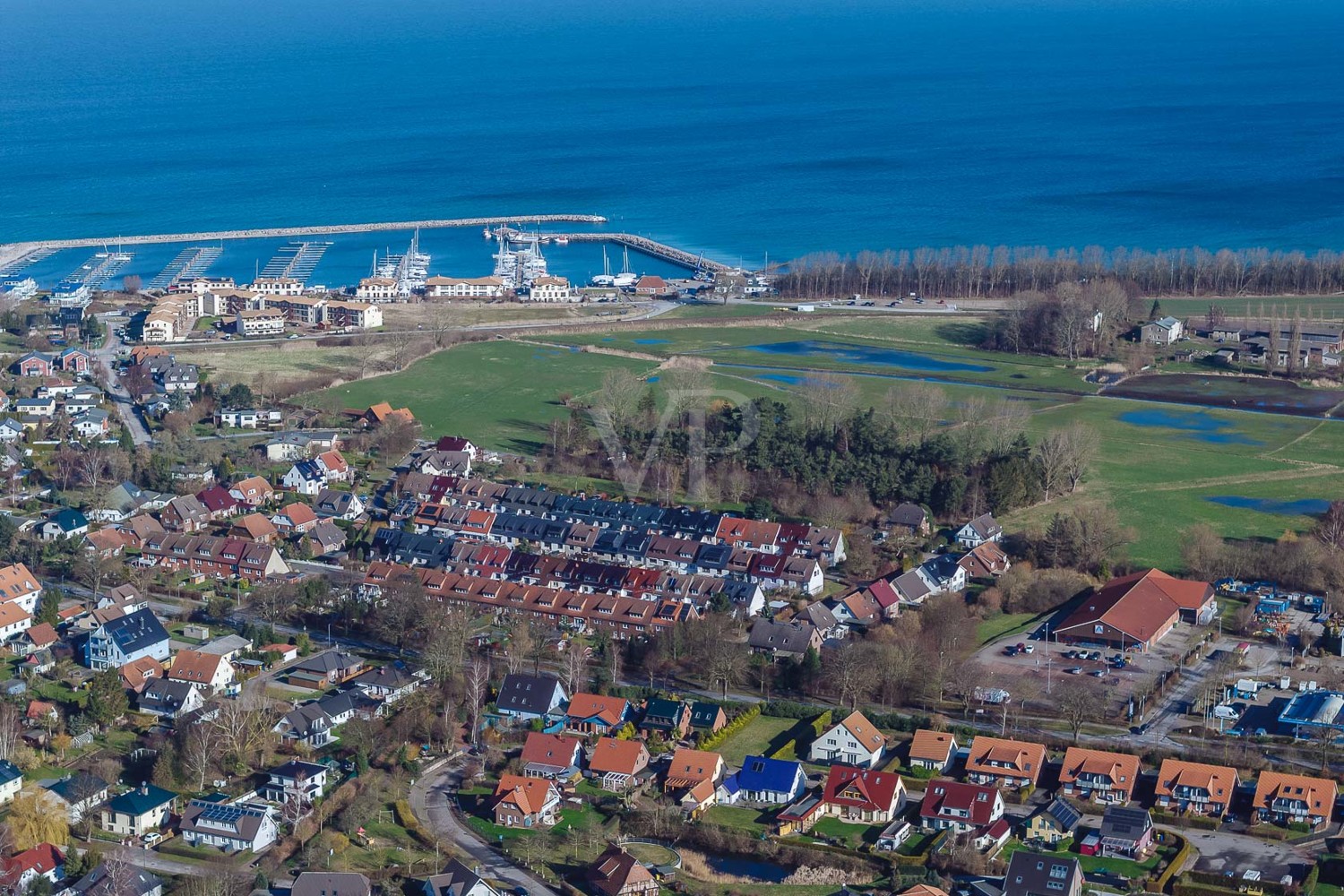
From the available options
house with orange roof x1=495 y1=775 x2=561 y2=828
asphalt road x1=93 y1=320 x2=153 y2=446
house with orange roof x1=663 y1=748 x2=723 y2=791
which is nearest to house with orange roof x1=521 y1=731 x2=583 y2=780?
house with orange roof x1=495 y1=775 x2=561 y2=828

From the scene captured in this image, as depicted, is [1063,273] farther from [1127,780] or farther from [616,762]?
[616,762]

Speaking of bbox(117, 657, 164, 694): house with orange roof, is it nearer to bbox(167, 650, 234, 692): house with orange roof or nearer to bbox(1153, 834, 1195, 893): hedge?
bbox(167, 650, 234, 692): house with orange roof

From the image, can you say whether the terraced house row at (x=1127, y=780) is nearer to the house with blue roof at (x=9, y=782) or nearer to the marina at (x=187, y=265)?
the house with blue roof at (x=9, y=782)

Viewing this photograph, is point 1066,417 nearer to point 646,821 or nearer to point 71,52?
point 646,821

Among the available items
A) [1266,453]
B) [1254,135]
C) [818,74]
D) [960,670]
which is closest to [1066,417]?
[1266,453]

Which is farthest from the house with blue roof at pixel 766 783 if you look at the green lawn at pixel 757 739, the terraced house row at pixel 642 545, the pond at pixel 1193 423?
the pond at pixel 1193 423
